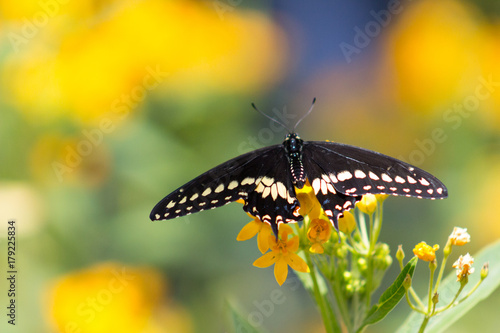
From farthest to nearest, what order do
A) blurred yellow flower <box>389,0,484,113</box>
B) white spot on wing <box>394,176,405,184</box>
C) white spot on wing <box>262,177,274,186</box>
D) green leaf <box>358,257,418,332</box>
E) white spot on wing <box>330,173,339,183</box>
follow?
1. blurred yellow flower <box>389,0,484,113</box>
2. white spot on wing <box>262,177,274,186</box>
3. white spot on wing <box>330,173,339,183</box>
4. white spot on wing <box>394,176,405,184</box>
5. green leaf <box>358,257,418,332</box>

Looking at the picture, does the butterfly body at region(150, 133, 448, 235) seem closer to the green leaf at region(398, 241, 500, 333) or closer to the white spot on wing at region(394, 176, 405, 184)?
the white spot on wing at region(394, 176, 405, 184)

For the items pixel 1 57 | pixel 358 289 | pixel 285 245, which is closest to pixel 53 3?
pixel 1 57

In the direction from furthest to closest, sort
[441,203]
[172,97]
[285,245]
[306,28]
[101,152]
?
[306,28]
[441,203]
[172,97]
[101,152]
[285,245]

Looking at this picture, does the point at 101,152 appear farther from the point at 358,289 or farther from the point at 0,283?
the point at 358,289

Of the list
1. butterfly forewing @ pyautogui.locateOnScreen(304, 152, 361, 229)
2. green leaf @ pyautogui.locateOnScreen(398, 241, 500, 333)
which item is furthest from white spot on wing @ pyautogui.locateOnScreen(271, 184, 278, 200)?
green leaf @ pyautogui.locateOnScreen(398, 241, 500, 333)

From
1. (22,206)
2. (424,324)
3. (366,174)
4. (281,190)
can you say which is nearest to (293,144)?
(281,190)

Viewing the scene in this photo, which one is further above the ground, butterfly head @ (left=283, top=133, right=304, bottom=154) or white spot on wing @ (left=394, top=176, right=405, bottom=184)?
butterfly head @ (left=283, top=133, right=304, bottom=154)

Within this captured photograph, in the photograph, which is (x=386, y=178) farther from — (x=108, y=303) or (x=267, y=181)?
(x=108, y=303)
